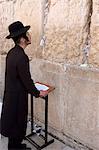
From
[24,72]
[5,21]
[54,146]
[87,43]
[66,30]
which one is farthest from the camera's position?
[5,21]

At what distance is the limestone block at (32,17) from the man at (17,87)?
33.5 inches

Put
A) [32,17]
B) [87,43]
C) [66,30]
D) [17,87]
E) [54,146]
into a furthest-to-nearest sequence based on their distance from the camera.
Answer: [32,17]
[54,146]
[66,30]
[87,43]
[17,87]

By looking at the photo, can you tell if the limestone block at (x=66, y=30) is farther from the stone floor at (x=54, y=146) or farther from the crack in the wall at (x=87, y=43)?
the stone floor at (x=54, y=146)

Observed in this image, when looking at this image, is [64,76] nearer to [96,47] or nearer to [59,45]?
[59,45]

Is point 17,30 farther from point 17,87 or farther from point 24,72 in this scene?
point 17,87

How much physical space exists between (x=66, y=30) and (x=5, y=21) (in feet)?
5.99

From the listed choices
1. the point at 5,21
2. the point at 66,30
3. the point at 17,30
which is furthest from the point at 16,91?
the point at 5,21

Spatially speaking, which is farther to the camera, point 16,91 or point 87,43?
point 87,43

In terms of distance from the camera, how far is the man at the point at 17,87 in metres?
3.44

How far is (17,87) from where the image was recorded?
3543mm

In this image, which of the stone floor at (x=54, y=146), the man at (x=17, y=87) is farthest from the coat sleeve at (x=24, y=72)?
the stone floor at (x=54, y=146)

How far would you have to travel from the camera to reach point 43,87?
3.87 meters

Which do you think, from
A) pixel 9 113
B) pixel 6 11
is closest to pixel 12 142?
pixel 9 113

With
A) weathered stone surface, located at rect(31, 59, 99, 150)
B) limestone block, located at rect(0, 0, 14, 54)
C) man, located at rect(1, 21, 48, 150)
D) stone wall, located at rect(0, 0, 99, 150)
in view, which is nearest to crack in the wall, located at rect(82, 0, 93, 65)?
stone wall, located at rect(0, 0, 99, 150)
